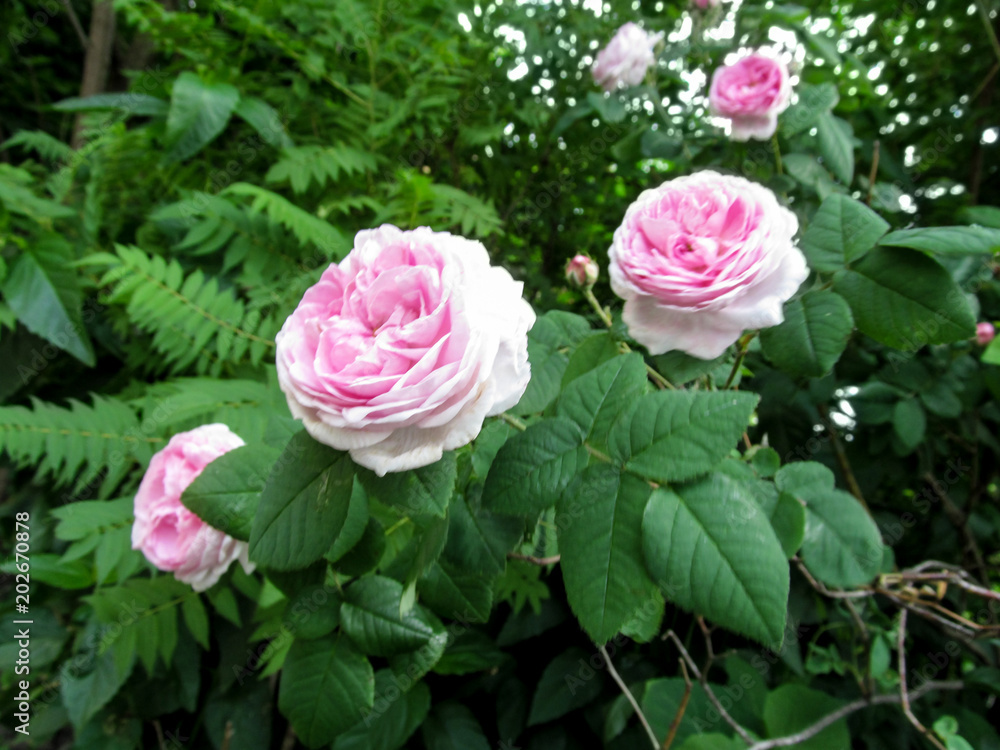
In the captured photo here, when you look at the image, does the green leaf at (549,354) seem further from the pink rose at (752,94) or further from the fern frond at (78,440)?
the fern frond at (78,440)

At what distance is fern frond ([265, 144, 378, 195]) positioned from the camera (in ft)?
3.78

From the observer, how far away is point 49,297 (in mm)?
1175

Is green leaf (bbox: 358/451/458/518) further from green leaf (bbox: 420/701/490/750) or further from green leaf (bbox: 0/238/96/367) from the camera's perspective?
green leaf (bbox: 0/238/96/367)

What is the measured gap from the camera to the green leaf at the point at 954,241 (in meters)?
0.46

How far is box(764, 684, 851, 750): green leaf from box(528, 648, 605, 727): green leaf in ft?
1.17

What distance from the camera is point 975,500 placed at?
52.4 inches

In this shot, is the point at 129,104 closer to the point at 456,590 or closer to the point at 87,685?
the point at 87,685

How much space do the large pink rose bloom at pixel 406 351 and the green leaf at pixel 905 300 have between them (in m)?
0.35

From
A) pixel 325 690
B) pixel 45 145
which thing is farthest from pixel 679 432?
pixel 45 145

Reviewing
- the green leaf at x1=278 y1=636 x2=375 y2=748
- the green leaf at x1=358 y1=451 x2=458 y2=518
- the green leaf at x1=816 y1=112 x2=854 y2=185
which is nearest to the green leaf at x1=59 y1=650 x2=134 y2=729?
the green leaf at x1=278 y1=636 x2=375 y2=748

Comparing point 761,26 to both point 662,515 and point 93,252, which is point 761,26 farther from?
point 93,252

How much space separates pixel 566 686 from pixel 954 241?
1077 mm

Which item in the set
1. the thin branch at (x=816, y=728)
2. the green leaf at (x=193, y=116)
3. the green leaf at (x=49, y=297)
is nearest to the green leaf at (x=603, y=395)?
the thin branch at (x=816, y=728)

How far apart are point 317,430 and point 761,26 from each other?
1.43 meters
